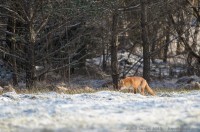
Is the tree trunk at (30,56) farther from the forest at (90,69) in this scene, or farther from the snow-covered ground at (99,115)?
the snow-covered ground at (99,115)

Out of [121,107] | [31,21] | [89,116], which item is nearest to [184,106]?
[121,107]

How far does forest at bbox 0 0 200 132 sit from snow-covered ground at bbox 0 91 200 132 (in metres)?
0.02

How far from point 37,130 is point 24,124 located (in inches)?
24.6

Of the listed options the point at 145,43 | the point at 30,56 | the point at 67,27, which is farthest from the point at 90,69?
the point at 30,56

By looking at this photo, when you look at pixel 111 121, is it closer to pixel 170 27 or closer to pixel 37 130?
pixel 37 130

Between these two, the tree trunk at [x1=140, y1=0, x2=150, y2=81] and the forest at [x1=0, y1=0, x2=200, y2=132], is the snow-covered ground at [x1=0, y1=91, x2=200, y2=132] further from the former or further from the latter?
the tree trunk at [x1=140, y1=0, x2=150, y2=81]

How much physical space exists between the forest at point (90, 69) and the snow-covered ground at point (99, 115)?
16 millimetres

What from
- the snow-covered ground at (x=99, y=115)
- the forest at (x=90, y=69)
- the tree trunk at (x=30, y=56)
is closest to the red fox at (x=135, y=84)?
the forest at (x=90, y=69)

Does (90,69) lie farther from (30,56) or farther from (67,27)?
(30,56)

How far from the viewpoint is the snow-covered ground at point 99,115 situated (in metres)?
7.64

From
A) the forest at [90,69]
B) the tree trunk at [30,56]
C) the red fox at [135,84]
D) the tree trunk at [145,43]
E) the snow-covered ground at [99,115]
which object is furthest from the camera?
the tree trunk at [145,43]

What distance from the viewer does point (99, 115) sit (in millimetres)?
8719

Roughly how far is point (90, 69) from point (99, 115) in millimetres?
23002

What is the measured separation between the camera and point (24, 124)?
805cm
